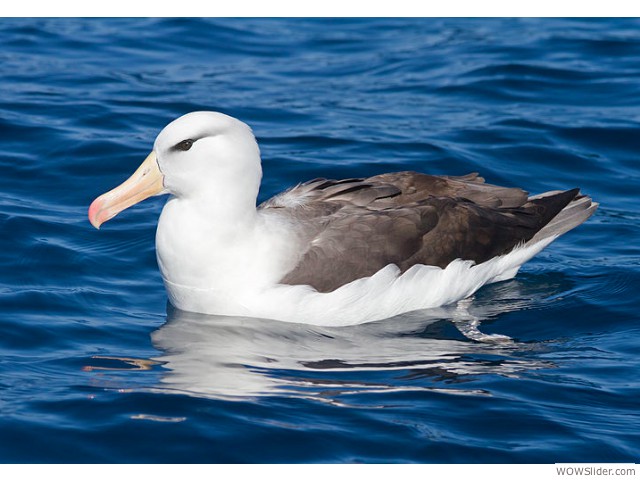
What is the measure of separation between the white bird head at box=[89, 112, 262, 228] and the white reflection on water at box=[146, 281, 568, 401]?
105cm

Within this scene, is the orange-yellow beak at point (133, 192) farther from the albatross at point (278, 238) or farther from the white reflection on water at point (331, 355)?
the white reflection on water at point (331, 355)

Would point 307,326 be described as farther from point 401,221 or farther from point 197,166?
point 197,166

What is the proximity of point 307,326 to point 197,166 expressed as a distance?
1.59m

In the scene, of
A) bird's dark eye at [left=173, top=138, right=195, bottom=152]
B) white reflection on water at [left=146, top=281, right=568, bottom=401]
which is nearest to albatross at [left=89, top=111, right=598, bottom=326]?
bird's dark eye at [left=173, top=138, right=195, bottom=152]

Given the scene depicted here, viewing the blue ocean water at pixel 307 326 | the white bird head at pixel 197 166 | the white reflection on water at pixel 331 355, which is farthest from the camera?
the white bird head at pixel 197 166

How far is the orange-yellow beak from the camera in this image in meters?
10.0

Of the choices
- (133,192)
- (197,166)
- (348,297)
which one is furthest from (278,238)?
(133,192)

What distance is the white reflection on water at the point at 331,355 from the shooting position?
8867 millimetres

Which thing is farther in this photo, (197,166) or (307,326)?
(307,326)

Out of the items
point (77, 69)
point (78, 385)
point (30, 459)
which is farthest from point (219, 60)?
point (30, 459)

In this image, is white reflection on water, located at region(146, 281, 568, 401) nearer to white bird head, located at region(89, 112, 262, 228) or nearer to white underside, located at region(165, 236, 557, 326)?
white underside, located at region(165, 236, 557, 326)

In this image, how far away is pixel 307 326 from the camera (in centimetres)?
1016

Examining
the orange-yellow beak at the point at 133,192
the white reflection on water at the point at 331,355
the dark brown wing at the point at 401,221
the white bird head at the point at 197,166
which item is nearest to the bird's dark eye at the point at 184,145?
the white bird head at the point at 197,166

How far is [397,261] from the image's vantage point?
34.1ft
